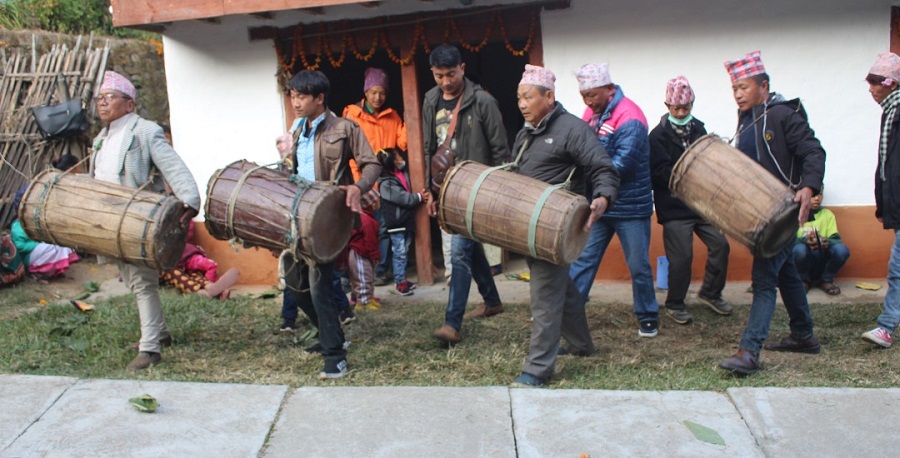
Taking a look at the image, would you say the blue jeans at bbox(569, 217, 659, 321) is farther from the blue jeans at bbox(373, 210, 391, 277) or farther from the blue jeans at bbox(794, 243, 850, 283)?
the blue jeans at bbox(373, 210, 391, 277)

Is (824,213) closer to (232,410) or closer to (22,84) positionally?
(232,410)

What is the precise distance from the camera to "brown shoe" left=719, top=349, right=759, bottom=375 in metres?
4.62

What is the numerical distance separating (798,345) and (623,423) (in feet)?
5.33

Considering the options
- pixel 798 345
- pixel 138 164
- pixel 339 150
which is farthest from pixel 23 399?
pixel 798 345

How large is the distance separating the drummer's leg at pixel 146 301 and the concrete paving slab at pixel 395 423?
116 cm

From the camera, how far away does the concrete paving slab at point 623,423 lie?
12.5ft

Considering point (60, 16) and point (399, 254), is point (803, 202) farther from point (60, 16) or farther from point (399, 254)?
point (60, 16)

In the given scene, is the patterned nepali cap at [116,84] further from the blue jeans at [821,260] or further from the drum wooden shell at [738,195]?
the blue jeans at [821,260]

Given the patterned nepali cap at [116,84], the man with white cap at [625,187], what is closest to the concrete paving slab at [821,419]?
the man with white cap at [625,187]

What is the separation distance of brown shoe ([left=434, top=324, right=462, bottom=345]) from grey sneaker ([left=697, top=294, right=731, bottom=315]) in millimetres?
1940

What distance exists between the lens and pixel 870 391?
432 centimetres

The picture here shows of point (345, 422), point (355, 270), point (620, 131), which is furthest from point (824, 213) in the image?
point (345, 422)

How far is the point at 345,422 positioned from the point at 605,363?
1623mm

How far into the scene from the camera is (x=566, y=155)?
449 cm
